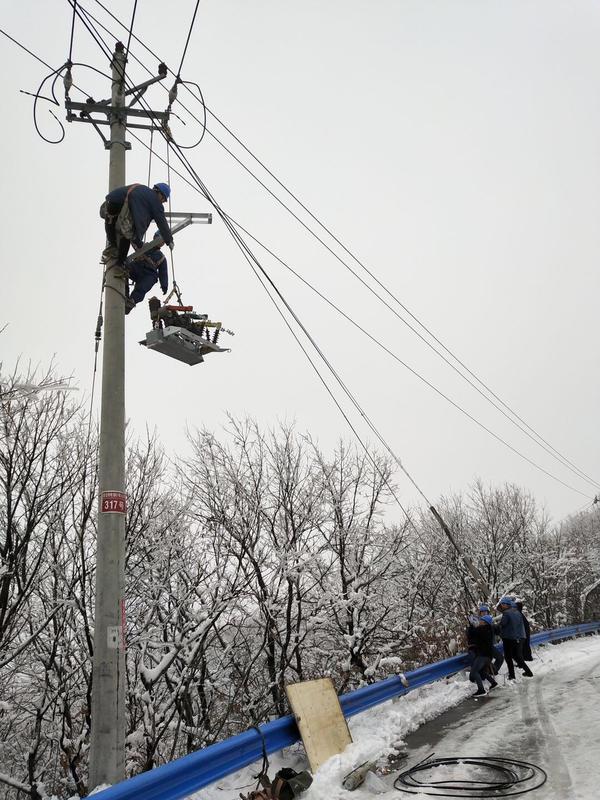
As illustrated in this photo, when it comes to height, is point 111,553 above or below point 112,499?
below

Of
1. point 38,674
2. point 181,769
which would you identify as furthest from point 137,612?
point 181,769

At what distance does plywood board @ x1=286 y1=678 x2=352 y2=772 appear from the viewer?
17.9ft

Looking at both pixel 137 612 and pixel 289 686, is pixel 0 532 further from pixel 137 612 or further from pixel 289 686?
pixel 289 686

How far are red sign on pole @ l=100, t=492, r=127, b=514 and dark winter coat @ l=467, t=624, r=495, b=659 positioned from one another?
26.0 feet

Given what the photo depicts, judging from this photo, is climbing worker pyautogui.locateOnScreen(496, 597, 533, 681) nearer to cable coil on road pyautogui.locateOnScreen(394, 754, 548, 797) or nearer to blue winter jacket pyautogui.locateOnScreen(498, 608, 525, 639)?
blue winter jacket pyautogui.locateOnScreen(498, 608, 525, 639)

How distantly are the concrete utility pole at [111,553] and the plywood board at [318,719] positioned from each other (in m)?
2.23

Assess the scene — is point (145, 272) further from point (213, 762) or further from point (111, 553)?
point (213, 762)

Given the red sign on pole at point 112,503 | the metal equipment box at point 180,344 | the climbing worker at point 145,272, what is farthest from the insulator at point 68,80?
the red sign on pole at point 112,503

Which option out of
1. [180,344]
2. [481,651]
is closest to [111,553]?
[180,344]

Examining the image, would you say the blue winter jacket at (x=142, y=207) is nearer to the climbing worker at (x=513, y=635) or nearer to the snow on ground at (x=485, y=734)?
the snow on ground at (x=485, y=734)

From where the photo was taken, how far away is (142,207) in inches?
203

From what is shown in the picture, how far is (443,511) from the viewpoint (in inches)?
1358

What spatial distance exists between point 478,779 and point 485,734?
5.82 ft

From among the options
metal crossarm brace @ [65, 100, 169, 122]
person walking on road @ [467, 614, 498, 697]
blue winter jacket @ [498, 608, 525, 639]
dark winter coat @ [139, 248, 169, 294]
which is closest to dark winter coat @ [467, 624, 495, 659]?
person walking on road @ [467, 614, 498, 697]
